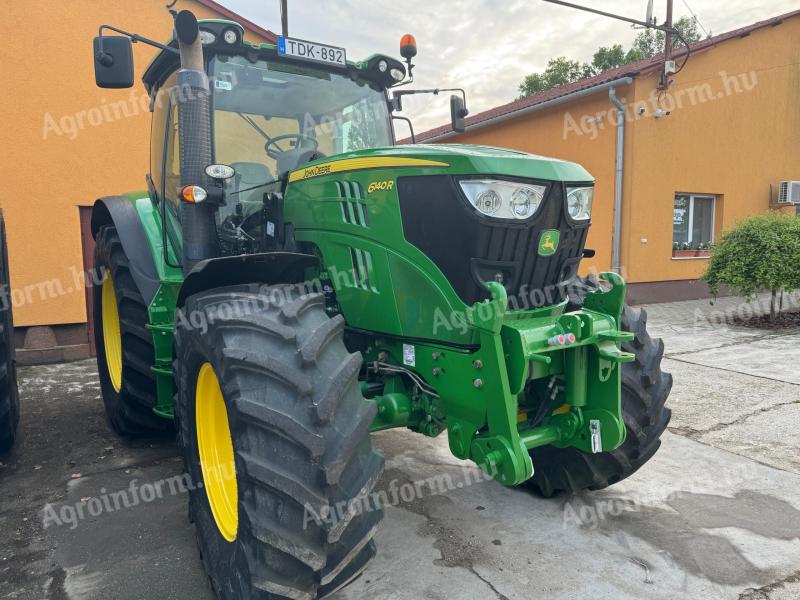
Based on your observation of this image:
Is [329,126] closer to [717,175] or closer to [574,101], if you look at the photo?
[574,101]

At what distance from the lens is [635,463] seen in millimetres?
3125

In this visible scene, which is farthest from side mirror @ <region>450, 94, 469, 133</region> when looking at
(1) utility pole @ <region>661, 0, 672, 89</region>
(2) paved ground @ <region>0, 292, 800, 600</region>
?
(1) utility pole @ <region>661, 0, 672, 89</region>

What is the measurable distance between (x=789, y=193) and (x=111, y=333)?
12.4 m

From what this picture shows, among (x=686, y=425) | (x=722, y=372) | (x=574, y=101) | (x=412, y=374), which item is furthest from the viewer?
(x=574, y=101)

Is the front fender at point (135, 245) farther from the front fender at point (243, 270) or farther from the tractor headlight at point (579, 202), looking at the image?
the tractor headlight at point (579, 202)

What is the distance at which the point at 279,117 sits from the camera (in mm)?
3408

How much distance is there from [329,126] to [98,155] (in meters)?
4.51

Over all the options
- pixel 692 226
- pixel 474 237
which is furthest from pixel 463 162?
pixel 692 226

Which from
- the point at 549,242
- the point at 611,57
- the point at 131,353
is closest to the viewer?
the point at 549,242

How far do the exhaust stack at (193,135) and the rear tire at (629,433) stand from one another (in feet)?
6.20

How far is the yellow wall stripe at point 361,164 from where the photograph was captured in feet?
8.09

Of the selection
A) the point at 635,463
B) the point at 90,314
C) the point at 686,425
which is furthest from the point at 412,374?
the point at 90,314

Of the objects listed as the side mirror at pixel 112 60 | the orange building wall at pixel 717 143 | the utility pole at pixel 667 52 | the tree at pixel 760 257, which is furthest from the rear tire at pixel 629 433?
the utility pole at pixel 667 52

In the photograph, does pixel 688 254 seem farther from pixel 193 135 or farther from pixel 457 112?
pixel 193 135
